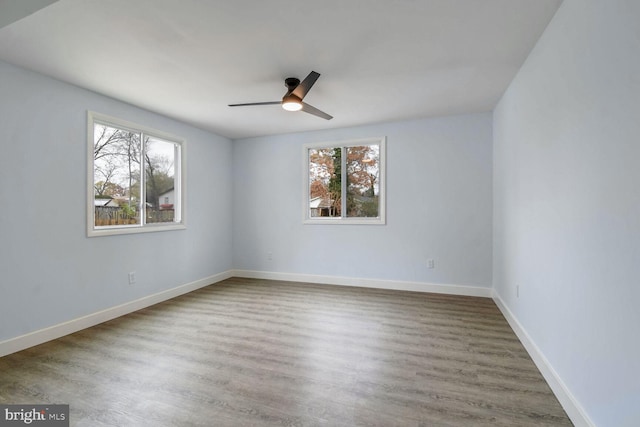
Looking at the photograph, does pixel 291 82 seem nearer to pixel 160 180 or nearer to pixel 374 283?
pixel 160 180

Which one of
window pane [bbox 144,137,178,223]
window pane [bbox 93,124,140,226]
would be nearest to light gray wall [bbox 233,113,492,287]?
window pane [bbox 144,137,178,223]

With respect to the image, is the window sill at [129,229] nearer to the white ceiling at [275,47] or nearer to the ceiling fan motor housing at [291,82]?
the white ceiling at [275,47]

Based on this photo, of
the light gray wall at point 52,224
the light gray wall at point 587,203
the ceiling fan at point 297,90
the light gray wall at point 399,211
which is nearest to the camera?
the light gray wall at point 587,203

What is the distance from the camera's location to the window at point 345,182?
4770 mm

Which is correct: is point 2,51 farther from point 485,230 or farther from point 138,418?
point 485,230

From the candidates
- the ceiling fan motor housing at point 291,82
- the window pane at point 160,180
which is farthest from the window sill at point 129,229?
the ceiling fan motor housing at point 291,82

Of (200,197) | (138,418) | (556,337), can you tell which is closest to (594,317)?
(556,337)

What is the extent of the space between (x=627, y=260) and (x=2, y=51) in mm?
4314

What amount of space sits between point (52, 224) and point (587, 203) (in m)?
4.24

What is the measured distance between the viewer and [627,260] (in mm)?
1296

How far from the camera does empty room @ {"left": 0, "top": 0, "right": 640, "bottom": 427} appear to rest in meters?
1.71

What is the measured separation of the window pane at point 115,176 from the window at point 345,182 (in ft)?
8.14
